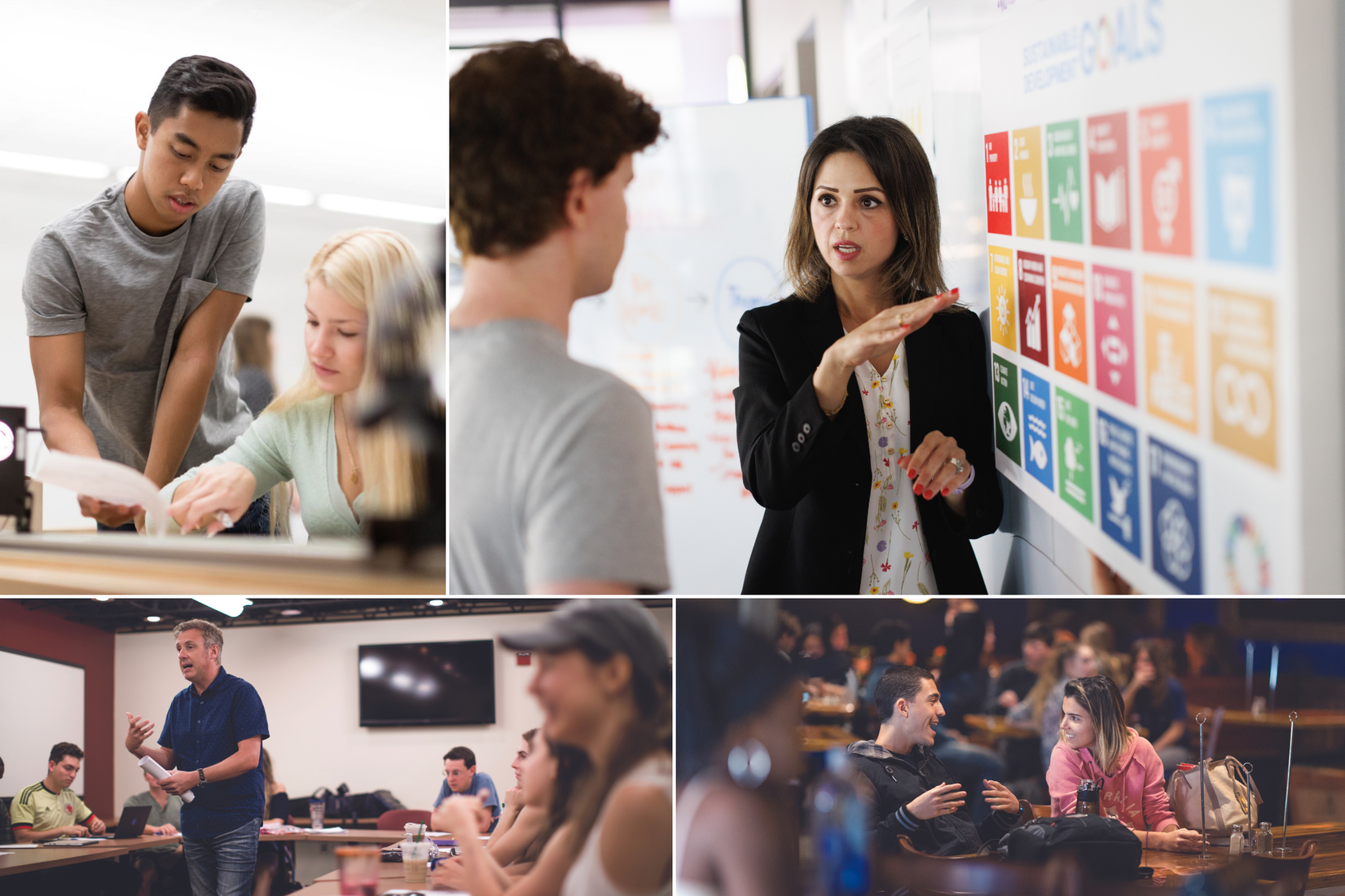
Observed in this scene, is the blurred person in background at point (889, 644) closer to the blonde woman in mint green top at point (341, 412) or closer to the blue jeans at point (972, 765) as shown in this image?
the blue jeans at point (972, 765)

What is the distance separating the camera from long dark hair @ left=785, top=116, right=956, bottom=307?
2424 mm

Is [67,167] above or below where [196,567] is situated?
above

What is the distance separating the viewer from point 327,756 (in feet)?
8.64

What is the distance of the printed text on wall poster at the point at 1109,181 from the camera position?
7.17ft

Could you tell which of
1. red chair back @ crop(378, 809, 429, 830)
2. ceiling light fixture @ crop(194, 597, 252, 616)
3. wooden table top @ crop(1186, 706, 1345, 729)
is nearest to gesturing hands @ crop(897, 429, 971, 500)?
wooden table top @ crop(1186, 706, 1345, 729)

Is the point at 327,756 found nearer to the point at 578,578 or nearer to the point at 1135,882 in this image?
the point at 578,578

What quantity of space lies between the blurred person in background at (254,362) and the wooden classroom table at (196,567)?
14.0 inches

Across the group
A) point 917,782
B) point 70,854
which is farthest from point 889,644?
point 70,854

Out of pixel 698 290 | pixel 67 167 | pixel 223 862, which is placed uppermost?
pixel 67 167

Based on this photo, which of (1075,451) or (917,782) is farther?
(917,782)

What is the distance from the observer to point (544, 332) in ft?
8.04

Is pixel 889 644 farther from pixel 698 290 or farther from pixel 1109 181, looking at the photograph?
pixel 1109 181

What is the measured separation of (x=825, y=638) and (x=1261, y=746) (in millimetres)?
1067

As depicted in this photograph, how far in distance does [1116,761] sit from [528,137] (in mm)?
2076
